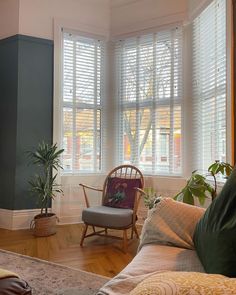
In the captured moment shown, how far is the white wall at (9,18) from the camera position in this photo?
→ 160 inches

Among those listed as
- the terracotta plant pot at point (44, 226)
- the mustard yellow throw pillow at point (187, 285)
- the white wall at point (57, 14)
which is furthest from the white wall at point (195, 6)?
the mustard yellow throw pillow at point (187, 285)

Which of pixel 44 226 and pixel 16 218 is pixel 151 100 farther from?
pixel 16 218

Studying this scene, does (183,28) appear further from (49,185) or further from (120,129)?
(49,185)

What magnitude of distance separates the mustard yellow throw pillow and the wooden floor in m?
1.93

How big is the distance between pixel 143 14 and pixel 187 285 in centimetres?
429

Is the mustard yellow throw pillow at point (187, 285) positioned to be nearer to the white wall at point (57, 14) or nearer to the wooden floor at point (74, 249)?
the wooden floor at point (74, 249)

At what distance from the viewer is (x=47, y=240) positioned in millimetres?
3459

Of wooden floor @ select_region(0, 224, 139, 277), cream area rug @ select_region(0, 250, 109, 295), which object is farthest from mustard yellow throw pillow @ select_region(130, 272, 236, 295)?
wooden floor @ select_region(0, 224, 139, 277)

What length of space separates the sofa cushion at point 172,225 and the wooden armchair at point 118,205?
4.16 feet

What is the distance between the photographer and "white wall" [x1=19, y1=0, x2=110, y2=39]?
4094 millimetres

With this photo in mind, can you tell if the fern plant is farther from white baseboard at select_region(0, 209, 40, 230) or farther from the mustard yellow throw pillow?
the mustard yellow throw pillow

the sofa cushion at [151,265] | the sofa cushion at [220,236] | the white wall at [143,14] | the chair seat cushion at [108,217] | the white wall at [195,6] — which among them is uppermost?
the white wall at [143,14]

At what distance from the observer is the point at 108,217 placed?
3.08 meters

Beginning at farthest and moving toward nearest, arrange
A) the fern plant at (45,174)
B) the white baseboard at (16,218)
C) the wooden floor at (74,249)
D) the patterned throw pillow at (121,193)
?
the white baseboard at (16,218), the fern plant at (45,174), the patterned throw pillow at (121,193), the wooden floor at (74,249)
